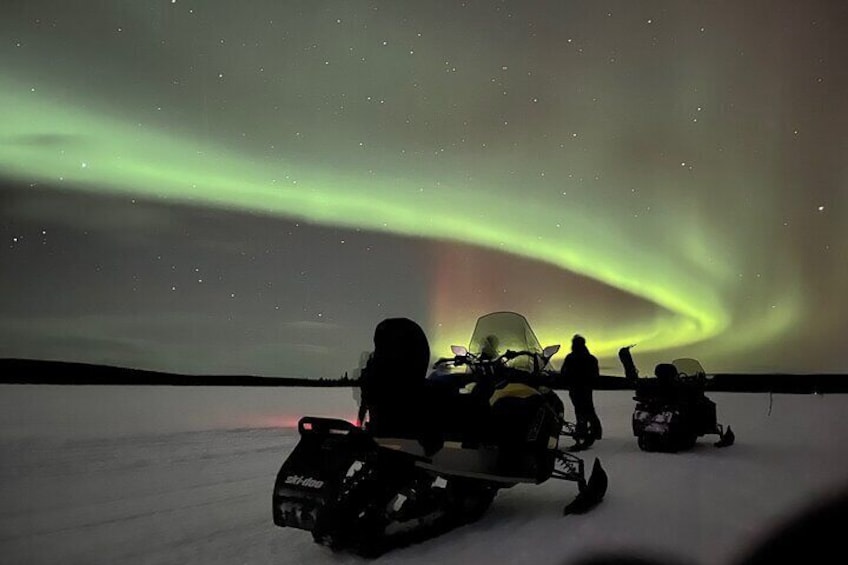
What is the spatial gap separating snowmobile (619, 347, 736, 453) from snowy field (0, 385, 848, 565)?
0.86 ft

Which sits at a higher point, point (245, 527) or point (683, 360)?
point (683, 360)

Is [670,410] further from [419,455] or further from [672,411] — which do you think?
[419,455]

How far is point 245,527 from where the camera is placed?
4.20 metres

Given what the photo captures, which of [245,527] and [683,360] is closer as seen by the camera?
[245,527]

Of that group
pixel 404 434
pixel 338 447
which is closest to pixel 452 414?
pixel 404 434

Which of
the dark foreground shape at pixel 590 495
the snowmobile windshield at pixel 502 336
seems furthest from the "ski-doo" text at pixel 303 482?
the snowmobile windshield at pixel 502 336

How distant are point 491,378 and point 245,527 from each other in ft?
6.50

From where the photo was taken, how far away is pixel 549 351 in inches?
215

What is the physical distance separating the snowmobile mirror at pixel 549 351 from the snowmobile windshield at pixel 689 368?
503 cm

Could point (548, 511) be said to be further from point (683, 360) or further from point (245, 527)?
point (683, 360)

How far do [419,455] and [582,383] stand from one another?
20.0 feet

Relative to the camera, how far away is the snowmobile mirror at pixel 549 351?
5441 millimetres

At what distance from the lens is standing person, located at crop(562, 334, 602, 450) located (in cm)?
923

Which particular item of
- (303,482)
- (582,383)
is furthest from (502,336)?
(582,383)
